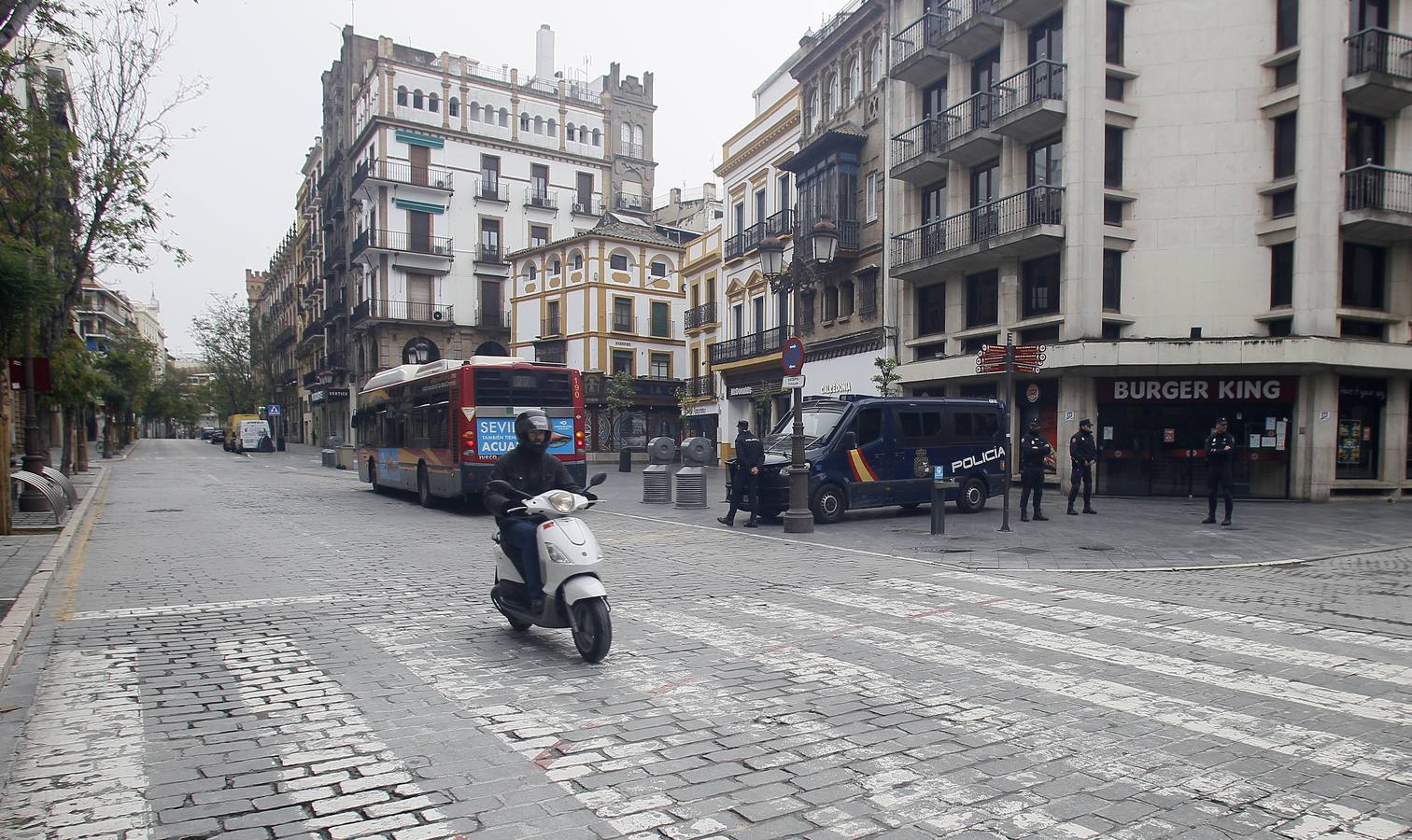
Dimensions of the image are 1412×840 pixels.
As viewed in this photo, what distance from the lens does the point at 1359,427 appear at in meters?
20.5

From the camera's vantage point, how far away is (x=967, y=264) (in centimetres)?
2447

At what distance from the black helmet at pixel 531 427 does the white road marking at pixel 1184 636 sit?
4.02 m

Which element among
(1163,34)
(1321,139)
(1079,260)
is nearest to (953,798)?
(1079,260)

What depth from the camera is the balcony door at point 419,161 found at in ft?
168

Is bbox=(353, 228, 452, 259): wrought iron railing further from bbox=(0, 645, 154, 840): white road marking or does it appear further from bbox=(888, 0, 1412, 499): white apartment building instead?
bbox=(0, 645, 154, 840): white road marking

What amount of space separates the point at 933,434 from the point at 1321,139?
37.9ft

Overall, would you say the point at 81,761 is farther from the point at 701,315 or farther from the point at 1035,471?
the point at 701,315

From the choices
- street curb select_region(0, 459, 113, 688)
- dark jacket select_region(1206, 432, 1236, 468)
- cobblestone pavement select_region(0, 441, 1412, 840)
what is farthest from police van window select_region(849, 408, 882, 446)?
street curb select_region(0, 459, 113, 688)

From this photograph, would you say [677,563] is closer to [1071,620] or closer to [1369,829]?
[1071,620]

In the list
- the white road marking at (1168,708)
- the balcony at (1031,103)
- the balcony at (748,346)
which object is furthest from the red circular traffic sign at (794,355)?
the balcony at (748,346)

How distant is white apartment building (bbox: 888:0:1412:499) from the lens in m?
19.5

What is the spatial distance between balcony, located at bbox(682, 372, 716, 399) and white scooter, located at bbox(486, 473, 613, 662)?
33692 mm

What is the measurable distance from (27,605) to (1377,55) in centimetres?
2575

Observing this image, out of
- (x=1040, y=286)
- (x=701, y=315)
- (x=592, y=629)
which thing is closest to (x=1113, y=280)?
(x=1040, y=286)
